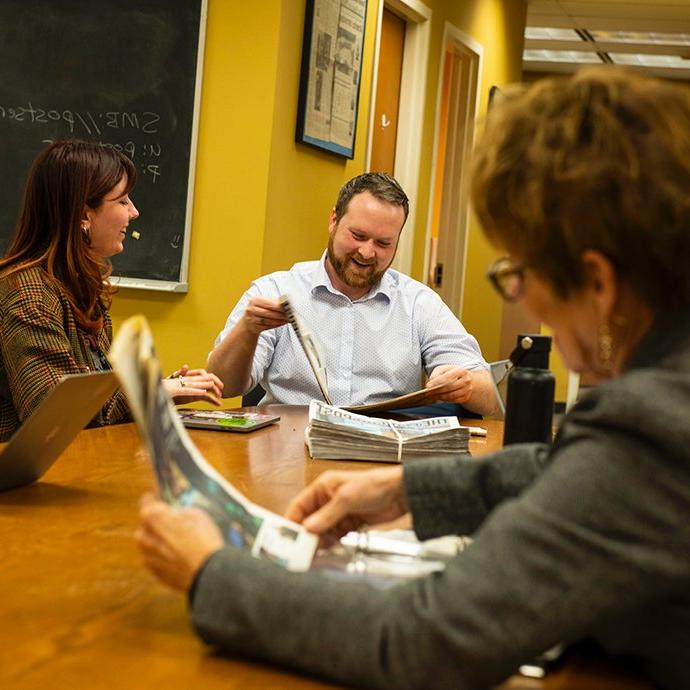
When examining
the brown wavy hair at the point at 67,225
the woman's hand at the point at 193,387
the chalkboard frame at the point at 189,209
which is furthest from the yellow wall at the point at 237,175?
the woman's hand at the point at 193,387

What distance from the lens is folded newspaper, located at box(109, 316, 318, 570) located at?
860mm

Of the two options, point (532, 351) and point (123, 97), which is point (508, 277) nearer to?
point (532, 351)

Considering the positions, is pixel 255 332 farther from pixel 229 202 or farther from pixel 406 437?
pixel 229 202

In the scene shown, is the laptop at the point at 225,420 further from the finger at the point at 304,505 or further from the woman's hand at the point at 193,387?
the finger at the point at 304,505

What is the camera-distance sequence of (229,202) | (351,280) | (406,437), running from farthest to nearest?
(229,202) < (351,280) < (406,437)

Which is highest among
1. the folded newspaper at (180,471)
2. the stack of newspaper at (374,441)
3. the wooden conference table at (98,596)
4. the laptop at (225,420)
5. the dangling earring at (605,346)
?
the dangling earring at (605,346)

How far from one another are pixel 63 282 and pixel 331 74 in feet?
7.67

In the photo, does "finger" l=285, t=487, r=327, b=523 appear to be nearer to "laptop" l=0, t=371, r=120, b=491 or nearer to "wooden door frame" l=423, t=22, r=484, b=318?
"laptop" l=0, t=371, r=120, b=491

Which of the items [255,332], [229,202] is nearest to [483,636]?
[255,332]

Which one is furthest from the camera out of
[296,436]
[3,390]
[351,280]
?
[351,280]

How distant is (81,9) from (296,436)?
107 inches

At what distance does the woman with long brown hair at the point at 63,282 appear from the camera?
230 centimetres

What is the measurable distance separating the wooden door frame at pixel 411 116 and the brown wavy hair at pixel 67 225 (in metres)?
3.21

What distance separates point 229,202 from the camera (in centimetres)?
423
